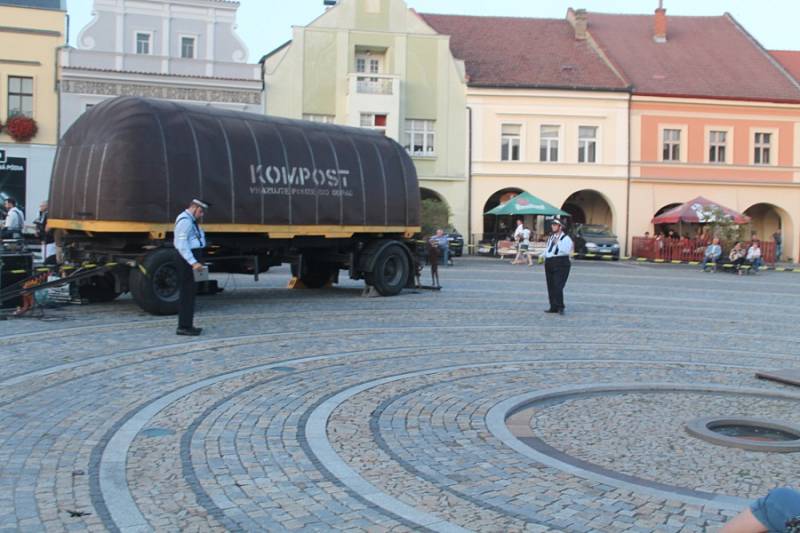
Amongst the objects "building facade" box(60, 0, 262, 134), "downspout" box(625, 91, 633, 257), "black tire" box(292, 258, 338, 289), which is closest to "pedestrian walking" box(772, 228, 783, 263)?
"downspout" box(625, 91, 633, 257)

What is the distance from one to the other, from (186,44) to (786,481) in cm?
3888

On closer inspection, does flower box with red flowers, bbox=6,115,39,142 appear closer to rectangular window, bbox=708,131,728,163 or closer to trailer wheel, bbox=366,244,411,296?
trailer wheel, bbox=366,244,411,296

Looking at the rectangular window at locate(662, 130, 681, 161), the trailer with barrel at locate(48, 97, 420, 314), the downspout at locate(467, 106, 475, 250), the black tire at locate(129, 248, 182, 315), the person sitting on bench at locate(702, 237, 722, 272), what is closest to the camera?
the black tire at locate(129, 248, 182, 315)

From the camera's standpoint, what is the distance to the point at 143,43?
4038 cm

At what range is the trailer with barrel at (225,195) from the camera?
1434cm

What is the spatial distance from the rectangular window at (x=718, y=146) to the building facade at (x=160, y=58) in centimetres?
2378

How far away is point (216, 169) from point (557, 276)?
20.9ft

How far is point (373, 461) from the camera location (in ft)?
20.9

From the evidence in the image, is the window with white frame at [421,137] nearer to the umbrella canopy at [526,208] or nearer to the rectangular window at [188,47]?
the umbrella canopy at [526,208]

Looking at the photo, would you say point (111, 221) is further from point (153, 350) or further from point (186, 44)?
point (186, 44)

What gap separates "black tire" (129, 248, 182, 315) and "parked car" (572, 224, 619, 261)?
2927 centimetres

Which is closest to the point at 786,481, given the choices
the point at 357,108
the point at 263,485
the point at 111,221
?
the point at 263,485

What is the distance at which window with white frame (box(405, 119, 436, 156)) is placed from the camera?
45062 mm

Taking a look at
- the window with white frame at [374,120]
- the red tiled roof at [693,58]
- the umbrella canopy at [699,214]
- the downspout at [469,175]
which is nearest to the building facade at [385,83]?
the window with white frame at [374,120]
